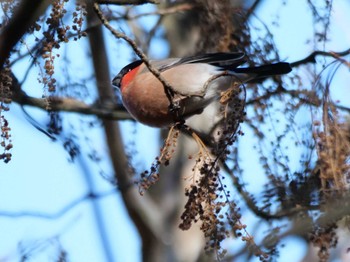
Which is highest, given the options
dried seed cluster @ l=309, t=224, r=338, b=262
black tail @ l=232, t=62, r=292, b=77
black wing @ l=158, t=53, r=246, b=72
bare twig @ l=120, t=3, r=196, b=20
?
bare twig @ l=120, t=3, r=196, b=20

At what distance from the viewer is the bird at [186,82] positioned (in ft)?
10.5

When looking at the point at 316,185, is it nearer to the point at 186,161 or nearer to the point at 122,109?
the point at 122,109

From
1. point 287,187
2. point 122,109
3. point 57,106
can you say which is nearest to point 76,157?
point 57,106

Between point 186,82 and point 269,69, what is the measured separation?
436 mm

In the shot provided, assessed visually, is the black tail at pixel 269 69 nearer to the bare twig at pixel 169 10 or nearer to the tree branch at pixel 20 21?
the bare twig at pixel 169 10

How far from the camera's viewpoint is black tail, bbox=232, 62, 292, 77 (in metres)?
3.36

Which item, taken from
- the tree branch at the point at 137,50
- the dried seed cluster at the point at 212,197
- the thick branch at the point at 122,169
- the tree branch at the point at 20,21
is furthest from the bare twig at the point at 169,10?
the tree branch at the point at 20,21

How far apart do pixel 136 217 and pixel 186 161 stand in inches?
30.5

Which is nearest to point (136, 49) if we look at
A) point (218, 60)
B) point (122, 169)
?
point (218, 60)

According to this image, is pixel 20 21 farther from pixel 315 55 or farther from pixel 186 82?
pixel 315 55

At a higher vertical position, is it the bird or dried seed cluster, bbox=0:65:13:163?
the bird

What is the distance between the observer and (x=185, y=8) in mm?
4352

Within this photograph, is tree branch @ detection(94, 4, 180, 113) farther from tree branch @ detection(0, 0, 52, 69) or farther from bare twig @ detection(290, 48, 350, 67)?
bare twig @ detection(290, 48, 350, 67)

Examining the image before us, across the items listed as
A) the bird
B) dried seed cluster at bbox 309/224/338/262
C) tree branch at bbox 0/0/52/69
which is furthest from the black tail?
tree branch at bbox 0/0/52/69
